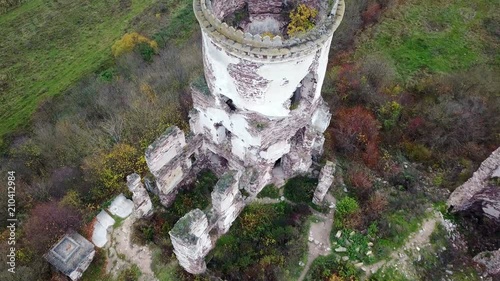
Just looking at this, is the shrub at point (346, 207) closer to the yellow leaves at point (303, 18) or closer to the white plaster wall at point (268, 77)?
the white plaster wall at point (268, 77)

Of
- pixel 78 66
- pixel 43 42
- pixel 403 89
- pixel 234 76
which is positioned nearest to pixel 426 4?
pixel 403 89

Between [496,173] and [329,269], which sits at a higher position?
[496,173]

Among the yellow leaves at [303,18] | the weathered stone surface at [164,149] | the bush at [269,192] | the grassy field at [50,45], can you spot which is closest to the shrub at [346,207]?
the bush at [269,192]

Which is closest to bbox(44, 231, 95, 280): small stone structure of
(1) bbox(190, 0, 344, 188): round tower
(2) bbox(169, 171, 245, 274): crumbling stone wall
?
(2) bbox(169, 171, 245, 274): crumbling stone wall

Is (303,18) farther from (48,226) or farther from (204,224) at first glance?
(48,226)

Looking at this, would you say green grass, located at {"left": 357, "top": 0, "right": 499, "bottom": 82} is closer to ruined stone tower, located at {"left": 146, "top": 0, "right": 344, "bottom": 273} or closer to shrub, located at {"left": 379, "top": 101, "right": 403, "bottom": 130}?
shrub, located at {"left": 379, "top": 101, "right": 403, "bottom": 130}

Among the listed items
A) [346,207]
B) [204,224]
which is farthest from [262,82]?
[346,207]

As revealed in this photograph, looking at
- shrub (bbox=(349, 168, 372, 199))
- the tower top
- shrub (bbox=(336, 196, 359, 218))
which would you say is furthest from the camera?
shrub (bbox=(349, 168, 372, 199))

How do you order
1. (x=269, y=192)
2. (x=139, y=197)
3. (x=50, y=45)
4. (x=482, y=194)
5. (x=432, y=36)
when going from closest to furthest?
1. (x=139, y=197)
2. (x=482, y=194)
3. (x=269, y=192)
4. (x=432, y=36)
5. (x=50, y=45)
